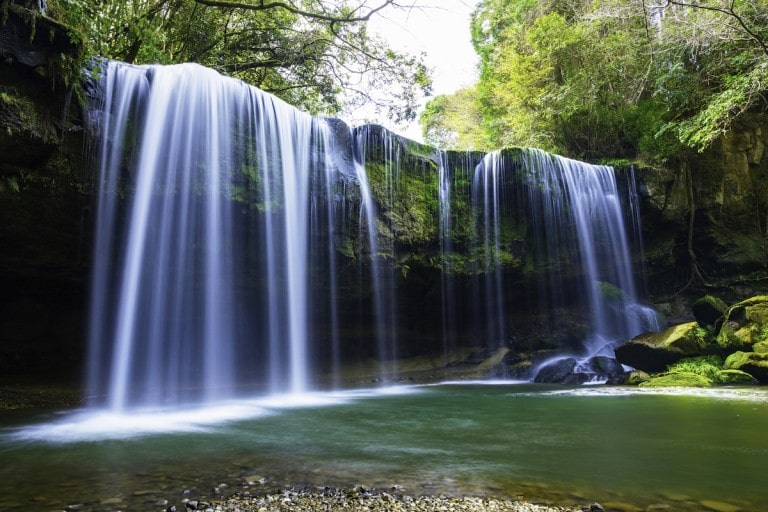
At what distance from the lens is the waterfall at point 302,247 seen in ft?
30.0

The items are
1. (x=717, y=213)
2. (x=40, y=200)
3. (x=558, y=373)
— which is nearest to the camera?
(x=40, y=200)

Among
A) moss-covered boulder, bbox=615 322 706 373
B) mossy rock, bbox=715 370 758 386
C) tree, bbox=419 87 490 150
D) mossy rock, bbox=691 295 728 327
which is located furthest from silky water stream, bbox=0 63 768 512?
tree, bbox=419 87 490 150

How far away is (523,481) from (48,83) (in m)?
8.44

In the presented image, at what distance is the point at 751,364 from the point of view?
401 inches

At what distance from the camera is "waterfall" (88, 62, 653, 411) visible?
913 cm

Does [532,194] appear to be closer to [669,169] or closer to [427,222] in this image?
[427,222]

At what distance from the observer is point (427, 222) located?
12.9m

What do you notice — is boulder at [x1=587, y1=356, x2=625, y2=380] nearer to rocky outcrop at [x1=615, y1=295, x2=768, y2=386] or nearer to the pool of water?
rocky outcrop at [x1=615, y1=295, x2=768, y2=386]

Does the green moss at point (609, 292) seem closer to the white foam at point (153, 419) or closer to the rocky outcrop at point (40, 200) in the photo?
the white foam at point (153, 419)

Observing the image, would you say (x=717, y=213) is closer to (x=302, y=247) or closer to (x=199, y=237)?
(x=302, y=247)

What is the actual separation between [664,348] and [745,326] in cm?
200

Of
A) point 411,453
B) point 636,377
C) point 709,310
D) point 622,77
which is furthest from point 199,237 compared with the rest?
point 622,77

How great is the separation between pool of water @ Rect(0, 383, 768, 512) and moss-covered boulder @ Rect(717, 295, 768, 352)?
3.84m

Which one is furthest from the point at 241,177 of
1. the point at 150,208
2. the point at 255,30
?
the point at 255,30
